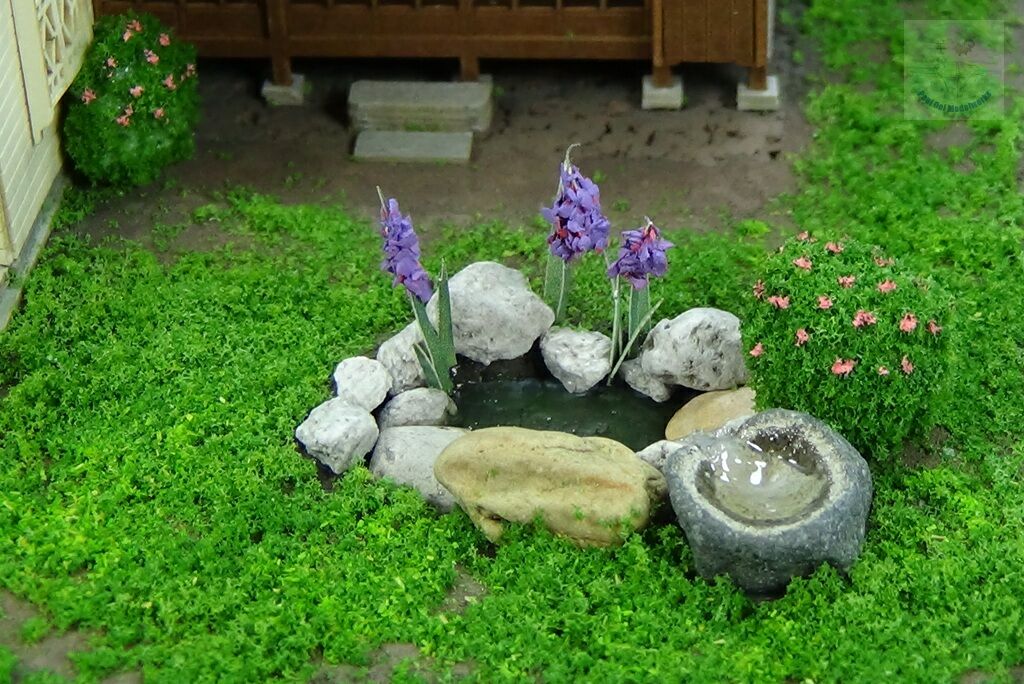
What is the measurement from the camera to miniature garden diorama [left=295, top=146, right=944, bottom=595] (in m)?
7.98

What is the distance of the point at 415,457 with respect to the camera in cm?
873

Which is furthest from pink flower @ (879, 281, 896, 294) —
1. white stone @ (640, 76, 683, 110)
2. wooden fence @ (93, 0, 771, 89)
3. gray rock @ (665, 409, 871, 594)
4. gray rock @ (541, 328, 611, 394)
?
white stone @ (640, 76, 683, 110)

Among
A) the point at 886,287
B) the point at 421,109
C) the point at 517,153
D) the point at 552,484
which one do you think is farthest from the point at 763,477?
the point at 421,109

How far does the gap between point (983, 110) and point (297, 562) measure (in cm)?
676

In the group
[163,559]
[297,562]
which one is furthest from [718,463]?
[163,559]

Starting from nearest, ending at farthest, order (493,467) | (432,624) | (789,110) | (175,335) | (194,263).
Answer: (432,624), (493,467), (175,335), (194,263), (789,110)

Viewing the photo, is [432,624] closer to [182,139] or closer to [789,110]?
[182,139]

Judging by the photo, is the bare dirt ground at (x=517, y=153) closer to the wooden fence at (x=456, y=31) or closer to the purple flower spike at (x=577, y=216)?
the wooden fence at (x=456, y=31)

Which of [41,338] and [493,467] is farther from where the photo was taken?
[41,338]

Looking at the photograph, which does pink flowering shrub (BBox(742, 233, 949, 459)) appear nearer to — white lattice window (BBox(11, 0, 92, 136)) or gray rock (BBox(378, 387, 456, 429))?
gray rock (BBox(378, 387, 456, 429))

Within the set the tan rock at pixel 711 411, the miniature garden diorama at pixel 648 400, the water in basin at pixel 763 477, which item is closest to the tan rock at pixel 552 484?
the miniature garden diorama at pixel 648 400

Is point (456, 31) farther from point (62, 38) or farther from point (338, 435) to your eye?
point (338, 435)

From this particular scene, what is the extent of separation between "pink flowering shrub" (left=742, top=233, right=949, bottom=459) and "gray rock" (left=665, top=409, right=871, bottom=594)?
24 cm

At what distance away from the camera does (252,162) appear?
11.6m
